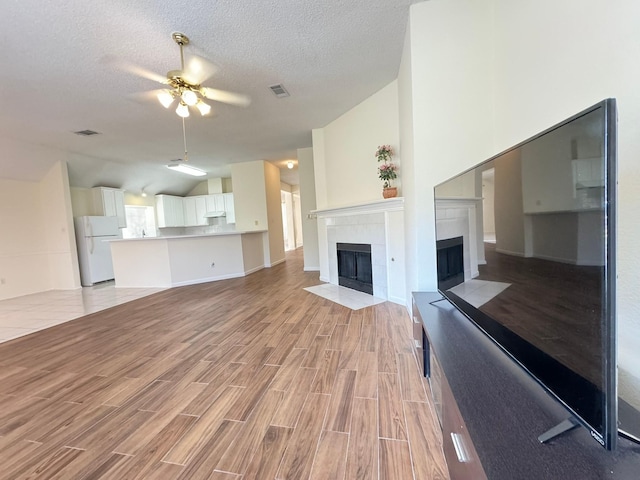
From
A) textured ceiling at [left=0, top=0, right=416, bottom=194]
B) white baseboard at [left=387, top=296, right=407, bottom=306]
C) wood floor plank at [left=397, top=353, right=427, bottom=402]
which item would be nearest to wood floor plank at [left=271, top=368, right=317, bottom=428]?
wood floor plank at [left=397, top=353, right=427, bottom=402]

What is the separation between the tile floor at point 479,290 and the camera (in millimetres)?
1140

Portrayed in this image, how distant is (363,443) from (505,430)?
0.77 m

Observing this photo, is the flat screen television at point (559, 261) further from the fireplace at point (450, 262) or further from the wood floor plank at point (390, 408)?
the wood floor plank at point (390, 408)

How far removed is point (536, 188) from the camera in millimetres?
855

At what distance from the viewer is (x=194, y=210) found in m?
8.99

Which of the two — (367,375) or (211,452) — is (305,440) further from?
(367,375)

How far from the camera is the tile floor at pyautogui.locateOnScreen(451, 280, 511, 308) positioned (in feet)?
3.74

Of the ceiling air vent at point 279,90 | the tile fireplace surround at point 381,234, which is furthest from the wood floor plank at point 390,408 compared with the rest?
the ceiling air vent at point 279,90

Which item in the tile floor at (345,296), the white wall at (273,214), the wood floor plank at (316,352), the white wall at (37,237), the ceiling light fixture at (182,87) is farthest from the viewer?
the white wall at (273,214)

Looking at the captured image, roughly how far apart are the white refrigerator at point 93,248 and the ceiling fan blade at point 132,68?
172 inches

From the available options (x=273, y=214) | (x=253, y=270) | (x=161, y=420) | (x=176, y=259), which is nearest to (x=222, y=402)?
(x=161, y=420)

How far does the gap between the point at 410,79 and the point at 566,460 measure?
101 inches

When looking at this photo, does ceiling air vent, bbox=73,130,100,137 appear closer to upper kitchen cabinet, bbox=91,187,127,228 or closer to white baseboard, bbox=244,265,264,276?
upper kitchen cabinet, bbox=91,187,127,228

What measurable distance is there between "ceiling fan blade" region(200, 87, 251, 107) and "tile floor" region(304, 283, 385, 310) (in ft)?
9.73
